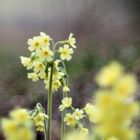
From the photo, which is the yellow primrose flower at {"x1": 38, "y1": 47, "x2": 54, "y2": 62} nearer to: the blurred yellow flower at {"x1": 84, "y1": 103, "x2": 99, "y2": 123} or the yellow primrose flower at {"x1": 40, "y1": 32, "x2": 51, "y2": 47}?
the yellow primrose flower at {"x1": 40, "y1": 32, "x2": 51, "y2": 47}

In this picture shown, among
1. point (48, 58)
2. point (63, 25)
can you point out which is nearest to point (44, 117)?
point (48, 58)

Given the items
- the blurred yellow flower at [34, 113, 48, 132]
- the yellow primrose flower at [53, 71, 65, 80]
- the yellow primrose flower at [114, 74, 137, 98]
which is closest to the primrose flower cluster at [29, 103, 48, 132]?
the blurred yellow flower at [34, 113, 48, 132]

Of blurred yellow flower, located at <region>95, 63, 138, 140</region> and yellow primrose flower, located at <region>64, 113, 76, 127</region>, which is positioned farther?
yellow primrose flower, located at <region>64, 113, 76, 127</region>

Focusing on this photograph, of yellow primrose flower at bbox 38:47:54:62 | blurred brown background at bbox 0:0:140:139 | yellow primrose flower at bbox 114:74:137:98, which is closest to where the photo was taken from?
yellow primrose flower at bbox 114:74:137:98

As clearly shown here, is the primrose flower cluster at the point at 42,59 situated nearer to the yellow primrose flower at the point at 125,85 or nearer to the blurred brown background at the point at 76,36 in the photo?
the yellow primrose flower at the point at 125,85

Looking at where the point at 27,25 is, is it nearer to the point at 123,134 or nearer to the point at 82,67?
the point at 82,67

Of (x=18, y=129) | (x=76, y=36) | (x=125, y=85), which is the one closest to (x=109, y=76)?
(x=125, y=85)

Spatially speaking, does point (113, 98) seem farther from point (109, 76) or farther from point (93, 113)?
point (93, 113)

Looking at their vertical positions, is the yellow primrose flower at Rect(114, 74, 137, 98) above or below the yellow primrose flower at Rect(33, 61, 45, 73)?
below
